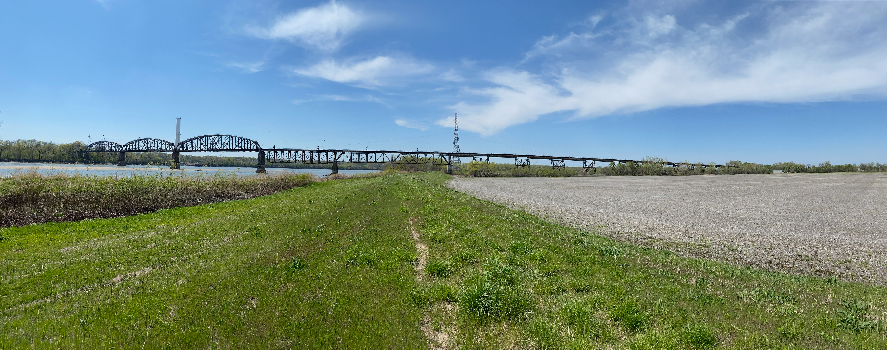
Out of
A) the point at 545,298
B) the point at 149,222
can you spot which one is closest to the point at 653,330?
the point at 545,298

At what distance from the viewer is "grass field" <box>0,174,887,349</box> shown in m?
6.84

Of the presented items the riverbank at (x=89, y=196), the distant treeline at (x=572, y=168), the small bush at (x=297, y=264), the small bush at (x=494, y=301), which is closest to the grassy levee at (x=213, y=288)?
the small bush at (x=297, y=264)

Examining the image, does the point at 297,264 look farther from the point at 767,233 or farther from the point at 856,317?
the point at 767,233

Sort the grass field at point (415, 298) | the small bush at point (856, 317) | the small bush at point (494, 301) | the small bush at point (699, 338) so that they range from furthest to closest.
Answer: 1. the small bush at point (494, 301)
2. the small bush at point (856, 317)
3. the grass field at point (415, 298)
4. the small bush at point (699, 338)

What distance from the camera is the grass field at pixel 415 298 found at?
6.84 metres

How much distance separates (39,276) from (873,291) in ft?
78.4

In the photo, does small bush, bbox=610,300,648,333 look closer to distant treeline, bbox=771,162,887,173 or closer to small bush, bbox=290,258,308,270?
small bush, bbox=290,258,308,270

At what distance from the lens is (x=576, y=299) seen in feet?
26.6

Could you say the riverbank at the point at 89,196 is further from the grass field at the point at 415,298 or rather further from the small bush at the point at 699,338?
the small bush at the point at 699,338

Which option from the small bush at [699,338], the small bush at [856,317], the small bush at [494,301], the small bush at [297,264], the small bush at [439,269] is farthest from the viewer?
the small bush at [297,264]

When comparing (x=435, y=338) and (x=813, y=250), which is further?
(x=813, y=250)

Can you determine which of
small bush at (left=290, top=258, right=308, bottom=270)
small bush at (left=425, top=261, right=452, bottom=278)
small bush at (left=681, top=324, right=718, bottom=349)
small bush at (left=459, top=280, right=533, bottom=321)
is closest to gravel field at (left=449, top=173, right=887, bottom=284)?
small bush at (left=681, top=324, right=718, bottom=349)

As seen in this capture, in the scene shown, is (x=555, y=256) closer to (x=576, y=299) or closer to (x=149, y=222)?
(x=576, y=299)

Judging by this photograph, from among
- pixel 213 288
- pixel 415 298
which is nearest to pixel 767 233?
pixel 415 298
